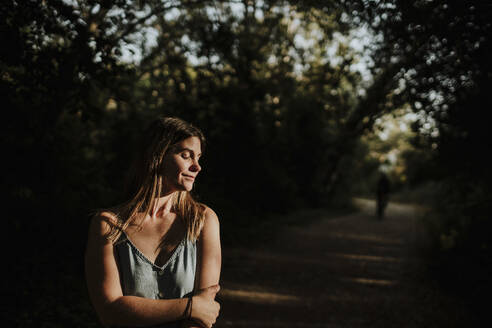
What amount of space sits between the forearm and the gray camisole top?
59 mm

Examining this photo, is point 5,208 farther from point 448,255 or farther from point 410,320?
point 448,255

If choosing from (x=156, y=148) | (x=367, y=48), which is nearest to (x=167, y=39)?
(x=367, y=48)

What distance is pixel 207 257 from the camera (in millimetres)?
1747

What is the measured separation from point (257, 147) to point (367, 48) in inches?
312

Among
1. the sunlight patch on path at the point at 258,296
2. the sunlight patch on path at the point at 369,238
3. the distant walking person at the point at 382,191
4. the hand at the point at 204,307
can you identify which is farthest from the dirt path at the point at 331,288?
the distant walking person at the point at 382,191

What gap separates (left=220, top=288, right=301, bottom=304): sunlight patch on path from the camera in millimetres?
6055

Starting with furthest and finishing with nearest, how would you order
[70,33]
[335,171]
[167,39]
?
[335,171] → [167,39] → [70,33]

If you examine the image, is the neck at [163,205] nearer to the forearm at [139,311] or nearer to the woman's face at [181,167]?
the woman's face at [181,167]

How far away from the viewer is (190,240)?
67.9 inches

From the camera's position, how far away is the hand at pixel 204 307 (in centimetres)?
162

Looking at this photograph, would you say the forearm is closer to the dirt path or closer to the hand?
the hand

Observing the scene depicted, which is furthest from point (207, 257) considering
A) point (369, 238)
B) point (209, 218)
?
point (369, 238)

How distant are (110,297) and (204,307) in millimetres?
388

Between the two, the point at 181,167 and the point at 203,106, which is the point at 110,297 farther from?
the point at 203,106
